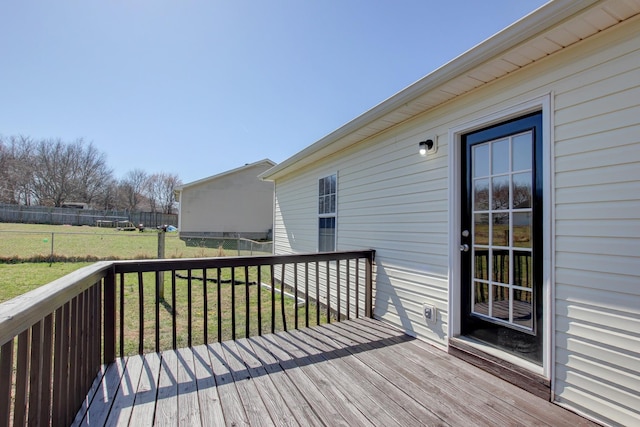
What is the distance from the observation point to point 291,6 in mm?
4578

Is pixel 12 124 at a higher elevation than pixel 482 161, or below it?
higher

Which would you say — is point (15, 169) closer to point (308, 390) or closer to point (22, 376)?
point (22, 376)

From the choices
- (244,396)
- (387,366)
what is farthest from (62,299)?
(387,366)

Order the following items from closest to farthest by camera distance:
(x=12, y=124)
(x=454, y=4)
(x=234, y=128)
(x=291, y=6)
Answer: (x=454, y=4)
(x=291, y=6)
(x=234, y=128)
(x=12, y=124)

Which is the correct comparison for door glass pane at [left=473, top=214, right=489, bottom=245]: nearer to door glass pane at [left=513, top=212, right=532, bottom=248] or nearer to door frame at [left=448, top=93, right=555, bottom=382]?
door frame at [left=448, top=93, right=555, bottom=382]

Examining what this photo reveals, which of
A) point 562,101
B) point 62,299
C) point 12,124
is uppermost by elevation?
point 12,124

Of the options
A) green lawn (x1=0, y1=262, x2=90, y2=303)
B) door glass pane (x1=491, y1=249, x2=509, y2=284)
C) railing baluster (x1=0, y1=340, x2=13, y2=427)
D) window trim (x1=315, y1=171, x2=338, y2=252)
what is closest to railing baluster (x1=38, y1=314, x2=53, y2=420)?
railing baluster (x1=0, y1=340, x2=13, y2=427)

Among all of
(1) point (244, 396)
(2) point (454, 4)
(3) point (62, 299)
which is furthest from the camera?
(2) point (454, 4)

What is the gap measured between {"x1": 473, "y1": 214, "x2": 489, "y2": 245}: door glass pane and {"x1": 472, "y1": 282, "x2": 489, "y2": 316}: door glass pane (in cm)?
36

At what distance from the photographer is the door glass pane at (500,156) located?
232cm

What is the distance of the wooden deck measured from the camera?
5.58 ft

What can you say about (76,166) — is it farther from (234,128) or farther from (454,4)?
(454,4)

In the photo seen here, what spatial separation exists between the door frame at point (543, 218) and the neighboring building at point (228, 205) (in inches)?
522

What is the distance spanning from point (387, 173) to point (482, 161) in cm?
121
